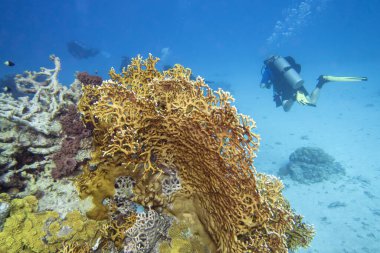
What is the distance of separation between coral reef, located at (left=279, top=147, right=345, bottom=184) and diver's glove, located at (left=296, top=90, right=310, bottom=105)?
8.69m

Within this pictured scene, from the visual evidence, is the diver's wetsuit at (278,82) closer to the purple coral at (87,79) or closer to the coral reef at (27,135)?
the purple coral at (87,79)

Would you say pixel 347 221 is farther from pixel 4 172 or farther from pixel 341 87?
pixel 341 87

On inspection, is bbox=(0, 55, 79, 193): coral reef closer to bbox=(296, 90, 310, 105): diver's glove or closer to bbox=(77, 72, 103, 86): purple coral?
bbox=(77, 72, 103, 86): purple coral

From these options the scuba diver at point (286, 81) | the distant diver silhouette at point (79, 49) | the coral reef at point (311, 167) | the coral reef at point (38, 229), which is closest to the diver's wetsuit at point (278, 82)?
the scuba diver at point (286, 81)

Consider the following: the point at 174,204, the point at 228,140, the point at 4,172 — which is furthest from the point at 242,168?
the point at 4,172

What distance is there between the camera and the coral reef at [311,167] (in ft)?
66.7

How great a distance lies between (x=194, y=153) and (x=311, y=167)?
69.3ft

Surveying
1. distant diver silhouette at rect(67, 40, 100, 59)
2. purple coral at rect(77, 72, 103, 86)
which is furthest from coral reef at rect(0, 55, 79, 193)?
distant diver silhouette at rect(67, 40, 100, 59)

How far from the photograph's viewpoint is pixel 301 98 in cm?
1448

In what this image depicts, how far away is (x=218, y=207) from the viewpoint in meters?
3.30

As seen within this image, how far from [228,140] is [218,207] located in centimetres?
103

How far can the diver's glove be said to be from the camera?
1431 centimetres

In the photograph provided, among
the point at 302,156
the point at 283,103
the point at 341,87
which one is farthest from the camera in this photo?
the point at 341,87

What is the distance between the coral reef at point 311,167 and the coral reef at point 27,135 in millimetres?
20411
